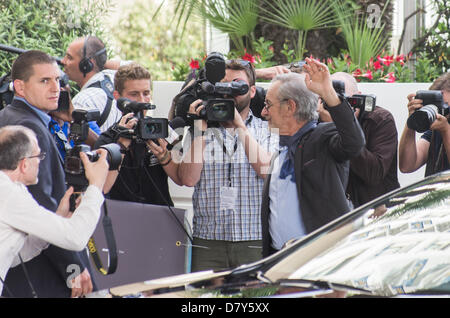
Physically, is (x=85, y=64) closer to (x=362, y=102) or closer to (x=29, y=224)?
(x=362, y=102)

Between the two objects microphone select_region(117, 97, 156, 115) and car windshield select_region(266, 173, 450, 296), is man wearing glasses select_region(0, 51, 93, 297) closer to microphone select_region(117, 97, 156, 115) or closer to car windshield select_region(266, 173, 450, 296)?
microphone select_region(117, 97, 156, 115)

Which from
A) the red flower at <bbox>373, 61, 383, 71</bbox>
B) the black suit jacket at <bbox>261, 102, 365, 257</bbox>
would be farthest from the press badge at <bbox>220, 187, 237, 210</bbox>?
the red flower at <bbox>373, 61, 383, 71</bbox>

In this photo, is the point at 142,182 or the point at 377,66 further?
the point at 377,66

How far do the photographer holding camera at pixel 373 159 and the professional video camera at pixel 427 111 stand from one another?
21 cm

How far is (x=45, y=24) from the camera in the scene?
7.09m

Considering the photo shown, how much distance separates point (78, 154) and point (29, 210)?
1.52ft

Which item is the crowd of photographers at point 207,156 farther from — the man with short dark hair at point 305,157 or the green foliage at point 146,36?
the green foliage at point 146,36

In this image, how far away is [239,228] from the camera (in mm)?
4371

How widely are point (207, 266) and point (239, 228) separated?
29 centimetres

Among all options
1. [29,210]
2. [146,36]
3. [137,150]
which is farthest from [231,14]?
[146,36]

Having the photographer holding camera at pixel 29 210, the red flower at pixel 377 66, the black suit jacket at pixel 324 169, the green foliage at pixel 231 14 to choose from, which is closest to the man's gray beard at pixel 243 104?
the black suit jacket at pixel 324 169
